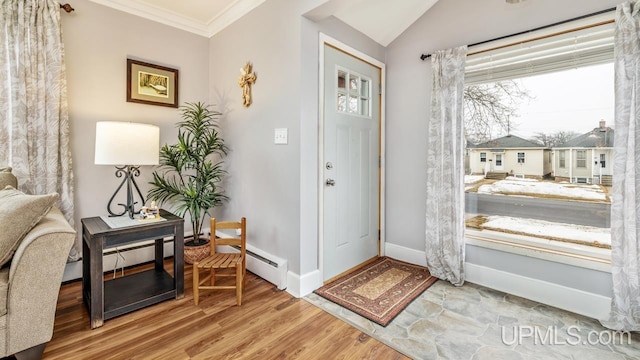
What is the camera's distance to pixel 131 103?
276 cm

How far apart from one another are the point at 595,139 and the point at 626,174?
0.35m

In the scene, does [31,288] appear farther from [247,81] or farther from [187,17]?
[187,17]

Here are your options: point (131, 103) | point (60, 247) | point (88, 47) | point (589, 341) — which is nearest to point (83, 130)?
point (131, 103)

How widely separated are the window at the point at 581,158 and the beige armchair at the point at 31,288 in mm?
3272

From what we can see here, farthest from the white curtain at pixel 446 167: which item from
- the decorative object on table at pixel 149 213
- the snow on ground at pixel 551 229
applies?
the decorative object on table at pixel 149 213

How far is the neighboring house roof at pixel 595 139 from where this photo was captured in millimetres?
1941

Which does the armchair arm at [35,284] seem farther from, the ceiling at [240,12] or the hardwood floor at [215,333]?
the ceiling at [240,12]

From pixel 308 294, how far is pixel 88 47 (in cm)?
282

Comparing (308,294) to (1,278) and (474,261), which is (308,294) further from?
(1,278)

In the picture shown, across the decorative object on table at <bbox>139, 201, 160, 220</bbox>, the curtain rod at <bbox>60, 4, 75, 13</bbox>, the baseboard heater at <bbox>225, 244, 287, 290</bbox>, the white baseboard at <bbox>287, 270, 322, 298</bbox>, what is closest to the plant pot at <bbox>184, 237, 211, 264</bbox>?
the baseboard heater at <bbox>225, 244, 287, 290</bbox>

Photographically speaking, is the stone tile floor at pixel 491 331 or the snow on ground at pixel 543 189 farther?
the snow on ground at pixel 543 189

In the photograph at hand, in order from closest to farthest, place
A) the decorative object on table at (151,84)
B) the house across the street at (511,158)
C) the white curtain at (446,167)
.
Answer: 1. the house across the street at (511,158)
2. the white curtain at (446,167)
3. the decorative object on table at (151,84)

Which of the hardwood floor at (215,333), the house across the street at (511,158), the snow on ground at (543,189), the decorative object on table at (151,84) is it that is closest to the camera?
the hardwood floor at (215,333)

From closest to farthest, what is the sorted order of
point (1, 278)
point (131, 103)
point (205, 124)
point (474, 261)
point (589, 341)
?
point (1, 278) → point (589, 341) → point (474, 261) → point (131, 103) → point (205, 124)
